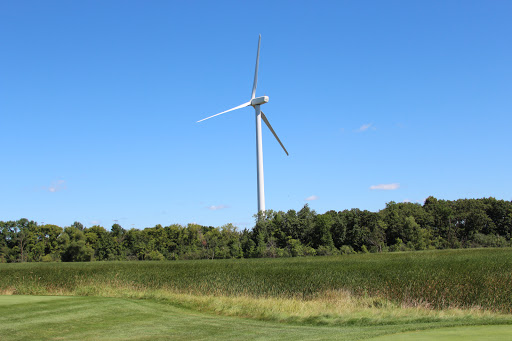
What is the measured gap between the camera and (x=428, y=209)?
78500mm

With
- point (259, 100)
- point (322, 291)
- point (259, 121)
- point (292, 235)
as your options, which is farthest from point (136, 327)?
point (292, 235)

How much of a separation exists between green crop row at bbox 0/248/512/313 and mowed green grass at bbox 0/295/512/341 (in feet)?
27.5

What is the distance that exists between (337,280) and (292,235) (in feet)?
136

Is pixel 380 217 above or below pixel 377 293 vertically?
above

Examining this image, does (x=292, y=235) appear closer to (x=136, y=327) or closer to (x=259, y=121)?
(x=259, y=121)

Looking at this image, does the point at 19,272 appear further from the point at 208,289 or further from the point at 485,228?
the point at 485,228

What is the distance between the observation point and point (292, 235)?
222 ft

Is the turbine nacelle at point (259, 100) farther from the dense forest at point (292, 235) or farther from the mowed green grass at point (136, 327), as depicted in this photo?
the mowed green grass at point (136, 327)

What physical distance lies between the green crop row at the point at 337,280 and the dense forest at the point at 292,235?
32968 millimetres

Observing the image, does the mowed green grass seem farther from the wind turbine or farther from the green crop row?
the wind turbine

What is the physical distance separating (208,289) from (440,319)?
15.3m

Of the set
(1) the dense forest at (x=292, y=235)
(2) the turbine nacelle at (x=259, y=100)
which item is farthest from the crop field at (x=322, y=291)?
(1) the dense forest at (x=292, y=235)

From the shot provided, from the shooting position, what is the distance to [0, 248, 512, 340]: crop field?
56.6ft

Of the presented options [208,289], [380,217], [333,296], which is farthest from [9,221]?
[333,296]
